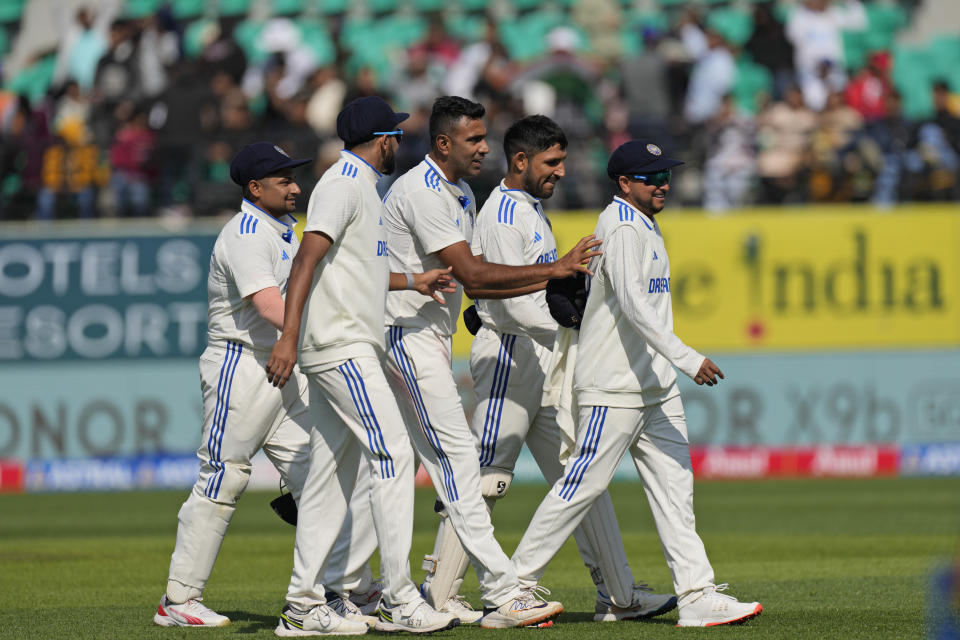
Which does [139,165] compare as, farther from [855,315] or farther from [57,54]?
[855,315]

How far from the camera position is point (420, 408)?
25.0 ft

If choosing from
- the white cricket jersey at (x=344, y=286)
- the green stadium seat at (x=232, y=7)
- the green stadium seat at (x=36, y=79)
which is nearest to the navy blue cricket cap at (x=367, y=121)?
the white cricket jersey at (x=344, y=286)

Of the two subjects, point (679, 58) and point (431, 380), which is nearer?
point (431, 380)

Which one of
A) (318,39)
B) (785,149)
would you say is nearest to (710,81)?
(785,149)

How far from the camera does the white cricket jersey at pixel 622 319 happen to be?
7555 mm

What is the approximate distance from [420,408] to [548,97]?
581 inches

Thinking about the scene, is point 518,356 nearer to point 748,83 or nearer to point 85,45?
point 748,83

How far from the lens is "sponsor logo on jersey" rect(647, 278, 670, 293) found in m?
7.67

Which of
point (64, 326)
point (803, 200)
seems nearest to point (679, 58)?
point (803, 200)

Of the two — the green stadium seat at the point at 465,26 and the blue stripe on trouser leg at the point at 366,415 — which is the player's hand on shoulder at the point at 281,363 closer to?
the blue stripe on trouser leg at the point at 366,415

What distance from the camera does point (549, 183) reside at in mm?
8352

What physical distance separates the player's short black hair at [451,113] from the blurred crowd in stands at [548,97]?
12466mm

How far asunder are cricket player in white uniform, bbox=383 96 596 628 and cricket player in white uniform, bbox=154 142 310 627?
0.72 m

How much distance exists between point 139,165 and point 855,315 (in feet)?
35.6
